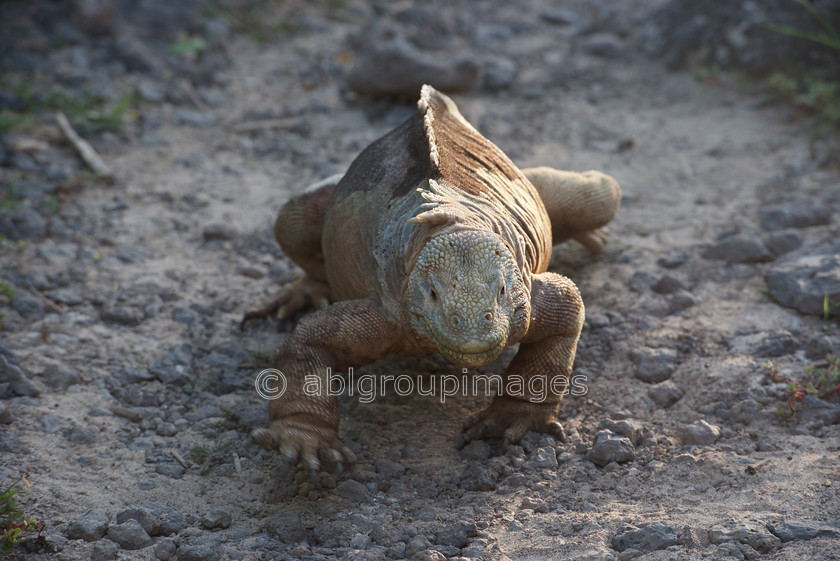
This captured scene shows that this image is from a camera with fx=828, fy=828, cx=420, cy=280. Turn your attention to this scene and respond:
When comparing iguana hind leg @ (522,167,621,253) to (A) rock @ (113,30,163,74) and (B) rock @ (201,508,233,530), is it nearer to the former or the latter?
(B) rock @ (201,508,233,530)

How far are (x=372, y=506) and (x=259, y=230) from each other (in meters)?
3.36

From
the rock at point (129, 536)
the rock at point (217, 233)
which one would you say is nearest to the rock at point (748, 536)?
the rock at point (129, 536)

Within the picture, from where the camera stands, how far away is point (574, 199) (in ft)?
18.8

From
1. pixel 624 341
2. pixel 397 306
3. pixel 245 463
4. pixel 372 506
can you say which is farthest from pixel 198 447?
pixel 624 341

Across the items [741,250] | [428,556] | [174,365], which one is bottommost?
[174,365]

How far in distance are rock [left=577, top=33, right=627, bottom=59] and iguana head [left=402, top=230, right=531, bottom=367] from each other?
6760 mm

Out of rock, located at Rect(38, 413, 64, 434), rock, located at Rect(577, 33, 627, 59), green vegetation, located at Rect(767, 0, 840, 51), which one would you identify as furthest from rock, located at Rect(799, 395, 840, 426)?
rock, located at Rect(577, 33, 627, 59)

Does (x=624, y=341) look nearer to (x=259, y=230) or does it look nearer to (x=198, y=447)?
(x=198, y=447)

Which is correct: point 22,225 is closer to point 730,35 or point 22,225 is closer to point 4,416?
point 4,416

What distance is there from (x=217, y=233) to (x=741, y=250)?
161 inches

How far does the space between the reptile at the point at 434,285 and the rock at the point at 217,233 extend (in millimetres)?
1646

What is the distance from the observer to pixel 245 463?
452 centimetres

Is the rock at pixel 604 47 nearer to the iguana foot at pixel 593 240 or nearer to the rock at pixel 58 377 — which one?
the iguana foot at pixel 593 240

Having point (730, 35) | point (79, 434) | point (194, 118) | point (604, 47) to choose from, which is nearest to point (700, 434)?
point (79, 434)
